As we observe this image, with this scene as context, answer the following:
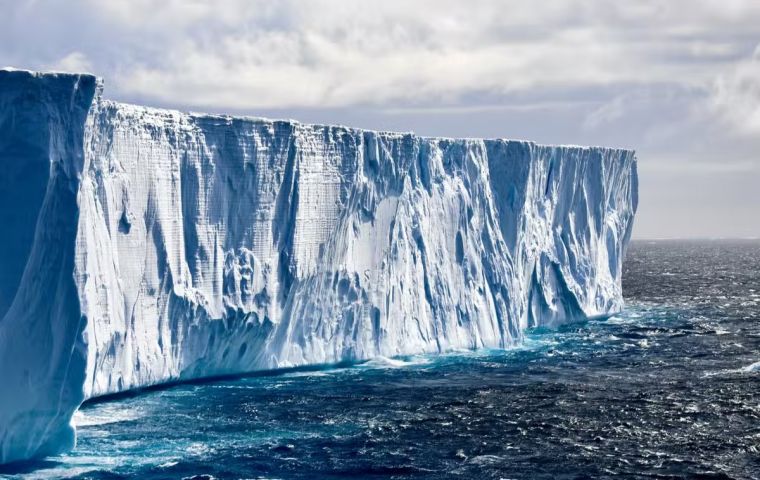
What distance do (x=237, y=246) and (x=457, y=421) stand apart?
7.77 metres

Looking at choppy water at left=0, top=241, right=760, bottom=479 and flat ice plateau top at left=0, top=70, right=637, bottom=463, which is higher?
flat ice plateau top at left=0, top=70, right=637, bottom=463

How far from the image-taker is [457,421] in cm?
2344

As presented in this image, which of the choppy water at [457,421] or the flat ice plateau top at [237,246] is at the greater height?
the flat ice plateau top at [237,246]

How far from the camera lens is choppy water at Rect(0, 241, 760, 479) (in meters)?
19.6

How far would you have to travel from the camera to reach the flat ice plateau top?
19547 millimetres

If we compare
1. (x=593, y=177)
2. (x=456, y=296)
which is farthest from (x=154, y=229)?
(x=593, y=177)

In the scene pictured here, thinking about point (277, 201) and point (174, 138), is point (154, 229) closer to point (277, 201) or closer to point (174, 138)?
point (174, 138)

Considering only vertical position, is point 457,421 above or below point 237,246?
below

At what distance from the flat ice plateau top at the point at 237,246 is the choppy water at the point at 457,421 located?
1102 millimetres

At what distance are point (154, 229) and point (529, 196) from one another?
1726cm

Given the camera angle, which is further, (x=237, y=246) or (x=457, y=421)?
(x=237, y=246)

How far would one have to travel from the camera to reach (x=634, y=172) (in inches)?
1823

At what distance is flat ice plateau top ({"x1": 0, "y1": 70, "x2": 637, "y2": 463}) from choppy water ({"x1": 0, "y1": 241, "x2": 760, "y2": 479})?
3.61ft

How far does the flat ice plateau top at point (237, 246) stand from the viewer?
19.5 m
